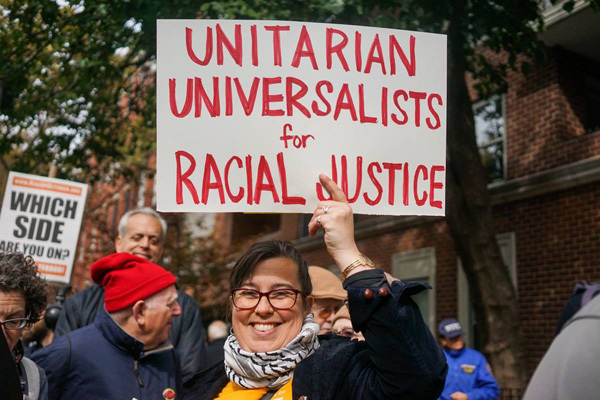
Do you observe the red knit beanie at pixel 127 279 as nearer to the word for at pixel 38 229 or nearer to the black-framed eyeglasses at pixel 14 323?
the black-framed eyeglasses at pixel 14 323

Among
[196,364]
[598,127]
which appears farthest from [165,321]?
[598,127]

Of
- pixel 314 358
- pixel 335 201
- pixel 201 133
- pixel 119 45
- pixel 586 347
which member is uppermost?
pixel 119 45

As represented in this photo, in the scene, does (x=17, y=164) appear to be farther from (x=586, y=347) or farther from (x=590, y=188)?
(x=586, y=347)

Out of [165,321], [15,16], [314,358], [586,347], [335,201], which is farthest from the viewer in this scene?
[15,16]

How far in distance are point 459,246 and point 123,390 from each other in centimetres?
579

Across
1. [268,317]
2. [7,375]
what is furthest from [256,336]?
[7,375]

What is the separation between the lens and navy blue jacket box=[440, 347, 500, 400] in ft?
21.0

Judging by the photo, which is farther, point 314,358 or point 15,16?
point 15,16

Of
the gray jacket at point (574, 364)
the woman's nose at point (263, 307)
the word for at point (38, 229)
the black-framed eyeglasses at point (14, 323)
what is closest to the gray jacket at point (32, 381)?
the black-framed eyeglasses at point (14, 323)

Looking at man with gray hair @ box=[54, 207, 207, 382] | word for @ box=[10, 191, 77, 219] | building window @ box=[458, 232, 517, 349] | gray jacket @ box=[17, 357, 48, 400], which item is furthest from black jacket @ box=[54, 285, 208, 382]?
building window @ box=[458, 232, 517, 349]

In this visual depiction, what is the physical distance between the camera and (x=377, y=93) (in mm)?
2574

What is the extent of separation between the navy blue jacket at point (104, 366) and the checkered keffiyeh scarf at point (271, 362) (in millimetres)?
1013

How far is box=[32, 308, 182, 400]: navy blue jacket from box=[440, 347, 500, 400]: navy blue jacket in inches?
147

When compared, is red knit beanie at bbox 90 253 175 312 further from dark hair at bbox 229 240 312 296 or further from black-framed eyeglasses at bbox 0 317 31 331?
dark hair at bbox 229 240 312 296
